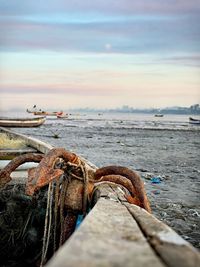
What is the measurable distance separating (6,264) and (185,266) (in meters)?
3.77

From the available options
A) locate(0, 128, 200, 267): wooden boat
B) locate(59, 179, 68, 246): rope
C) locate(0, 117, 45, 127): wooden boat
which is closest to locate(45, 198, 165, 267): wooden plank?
locate(0, 128, 200, 267): wooden boat

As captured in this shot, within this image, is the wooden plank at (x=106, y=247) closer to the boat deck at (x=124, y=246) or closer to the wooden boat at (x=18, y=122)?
the boat deck at (x=124, y=246)

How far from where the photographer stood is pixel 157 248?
2010 millimetres

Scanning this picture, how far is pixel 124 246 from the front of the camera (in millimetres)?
2002

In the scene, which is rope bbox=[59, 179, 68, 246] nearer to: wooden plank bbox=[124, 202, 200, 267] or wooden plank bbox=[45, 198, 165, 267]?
wooden plank bbox=[45, 198, 165, 267]

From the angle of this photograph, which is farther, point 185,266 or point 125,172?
point 125,172

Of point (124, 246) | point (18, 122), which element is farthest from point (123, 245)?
point (18, 122)

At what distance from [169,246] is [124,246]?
258 millimetres

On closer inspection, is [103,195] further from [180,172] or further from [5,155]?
[180,172]

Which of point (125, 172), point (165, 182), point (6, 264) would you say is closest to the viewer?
point (125, 172)

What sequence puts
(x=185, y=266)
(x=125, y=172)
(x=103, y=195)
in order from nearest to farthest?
(x=185, y=266) → (x=103, y=195) → (x=125, y=172)

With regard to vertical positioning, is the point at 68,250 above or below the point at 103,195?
above

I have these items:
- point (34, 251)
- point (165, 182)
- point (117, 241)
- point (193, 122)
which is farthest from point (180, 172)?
point (193, 122)

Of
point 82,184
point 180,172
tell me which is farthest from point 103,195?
point 180,172
